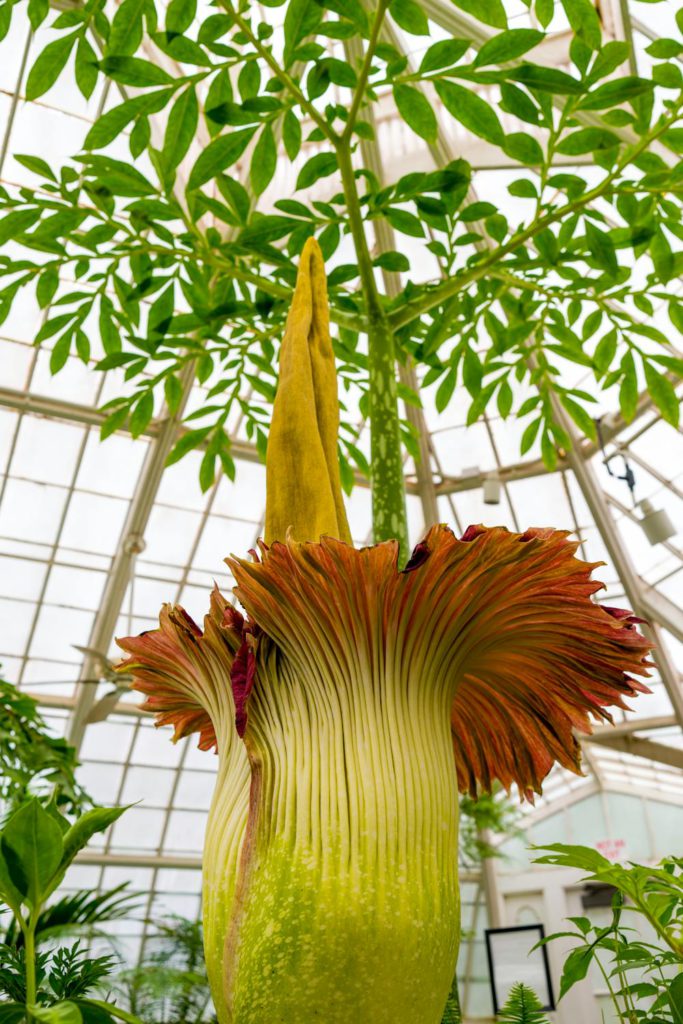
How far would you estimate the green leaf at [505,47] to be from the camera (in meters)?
1.24

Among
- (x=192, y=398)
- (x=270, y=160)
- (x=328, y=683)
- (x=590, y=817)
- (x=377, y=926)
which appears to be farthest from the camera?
(x=590, y=817)

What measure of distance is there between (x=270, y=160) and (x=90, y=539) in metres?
11.9

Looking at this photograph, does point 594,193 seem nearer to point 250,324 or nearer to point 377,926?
point 250,324

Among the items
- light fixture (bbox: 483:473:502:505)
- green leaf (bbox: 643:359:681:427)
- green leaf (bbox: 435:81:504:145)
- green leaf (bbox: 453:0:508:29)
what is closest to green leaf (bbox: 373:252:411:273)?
green leaf (bbox: 435:81:504:145)

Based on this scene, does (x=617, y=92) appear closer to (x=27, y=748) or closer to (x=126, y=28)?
(x=126, y=28)

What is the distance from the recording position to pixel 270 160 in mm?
1574

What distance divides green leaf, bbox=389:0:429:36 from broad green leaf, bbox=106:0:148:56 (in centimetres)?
38

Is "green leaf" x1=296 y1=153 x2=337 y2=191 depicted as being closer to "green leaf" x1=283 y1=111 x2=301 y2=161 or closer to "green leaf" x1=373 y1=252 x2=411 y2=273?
"green leaf" x1=283 y1=111 x2=301 y2=161

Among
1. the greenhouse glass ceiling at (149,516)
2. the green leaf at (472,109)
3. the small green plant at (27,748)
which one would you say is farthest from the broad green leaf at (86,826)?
the greenhouse glass ceiling at (149,516)

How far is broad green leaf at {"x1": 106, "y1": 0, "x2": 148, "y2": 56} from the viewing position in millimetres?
1290

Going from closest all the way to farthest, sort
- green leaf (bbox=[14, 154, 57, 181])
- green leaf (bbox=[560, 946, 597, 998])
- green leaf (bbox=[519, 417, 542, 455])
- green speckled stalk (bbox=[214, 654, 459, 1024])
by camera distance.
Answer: green speckled stalk (bbox=[214, 654, 459, 1024]), green leaf (bbox=[560, 946, 597, 998]), green leaf (bbox=[14, 154, 57, 181]), green leaf (bbox=[519, 417, 542, 455])

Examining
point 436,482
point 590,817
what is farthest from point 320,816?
point 590,817

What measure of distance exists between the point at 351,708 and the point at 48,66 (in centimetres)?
133

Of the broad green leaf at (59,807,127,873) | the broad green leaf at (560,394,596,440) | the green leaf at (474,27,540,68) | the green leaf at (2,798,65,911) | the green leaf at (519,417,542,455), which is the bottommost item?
the green leaf at (2,798,65,911)
